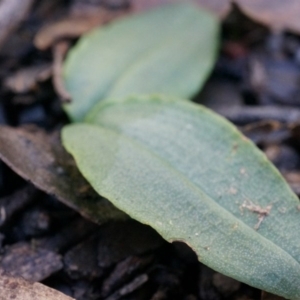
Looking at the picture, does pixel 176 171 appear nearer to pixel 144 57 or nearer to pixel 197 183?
pixel 197 183

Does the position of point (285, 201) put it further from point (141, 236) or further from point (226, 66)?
point (226, 66)

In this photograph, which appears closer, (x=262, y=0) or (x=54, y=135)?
(x=54, y=135)

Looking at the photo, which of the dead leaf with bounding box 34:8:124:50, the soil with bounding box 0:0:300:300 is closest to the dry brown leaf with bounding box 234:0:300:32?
the soil with bounding box 0:0:300:300

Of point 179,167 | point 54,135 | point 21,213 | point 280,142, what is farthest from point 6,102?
point 280,142

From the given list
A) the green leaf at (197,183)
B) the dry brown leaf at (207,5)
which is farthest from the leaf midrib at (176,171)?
the dry brown leaf at (207,5)

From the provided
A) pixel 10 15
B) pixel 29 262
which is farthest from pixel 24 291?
pixel 10 15

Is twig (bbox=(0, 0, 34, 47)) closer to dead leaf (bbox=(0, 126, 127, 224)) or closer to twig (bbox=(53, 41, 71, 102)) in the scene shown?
twig (bbox=(53, 41, 71, 102))

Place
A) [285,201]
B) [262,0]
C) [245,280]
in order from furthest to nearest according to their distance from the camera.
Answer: [262,0]
[285,201]
[245,280]
